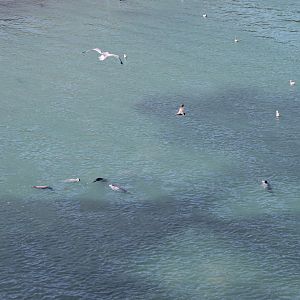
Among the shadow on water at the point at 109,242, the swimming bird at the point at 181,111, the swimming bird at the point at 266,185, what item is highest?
the swimming bird at the point at 181,111

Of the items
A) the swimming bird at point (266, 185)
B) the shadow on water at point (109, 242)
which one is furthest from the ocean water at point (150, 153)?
the swimming bird at point (266, 185)

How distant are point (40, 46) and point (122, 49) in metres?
18.8

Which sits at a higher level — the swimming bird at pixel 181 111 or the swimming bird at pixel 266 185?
the swimming bird at pixel 181 111

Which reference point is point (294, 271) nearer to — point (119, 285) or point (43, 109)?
point (119, 285)

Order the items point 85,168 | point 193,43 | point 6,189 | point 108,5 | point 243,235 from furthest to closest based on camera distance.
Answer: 1. point 108,5
2. point 193,43
3. point 85,168
4. point 6,189
5. point 243,235

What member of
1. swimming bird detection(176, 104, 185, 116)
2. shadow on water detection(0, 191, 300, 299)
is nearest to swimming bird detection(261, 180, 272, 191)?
shadow on water detection(0, 191, 300, 299)

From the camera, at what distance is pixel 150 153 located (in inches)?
4732

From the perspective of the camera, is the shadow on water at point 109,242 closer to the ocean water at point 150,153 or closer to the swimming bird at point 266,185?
the ocean water at point 150,153

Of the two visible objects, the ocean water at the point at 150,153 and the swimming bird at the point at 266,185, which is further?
the swimming bird at the point at 266,185

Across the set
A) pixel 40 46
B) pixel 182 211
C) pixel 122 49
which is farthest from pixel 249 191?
pixel 40 46

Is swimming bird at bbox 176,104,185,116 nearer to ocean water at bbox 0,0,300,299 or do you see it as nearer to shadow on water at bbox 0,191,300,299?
ocean water at bbox 0,0,300,299

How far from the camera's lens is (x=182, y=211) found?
10400 centimetres

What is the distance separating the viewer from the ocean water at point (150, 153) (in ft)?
300

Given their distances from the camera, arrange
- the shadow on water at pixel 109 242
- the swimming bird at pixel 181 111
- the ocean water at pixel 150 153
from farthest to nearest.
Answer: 1. the swimming bird at pixel 181 111
2. the ocean water at pixel 150 153
3. the shadow on water at pixel 109 242
